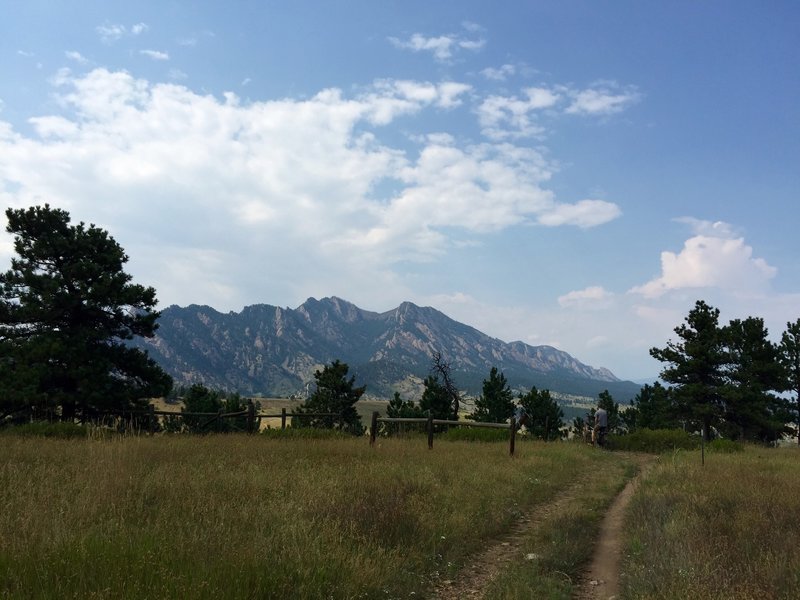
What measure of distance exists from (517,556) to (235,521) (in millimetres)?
4067

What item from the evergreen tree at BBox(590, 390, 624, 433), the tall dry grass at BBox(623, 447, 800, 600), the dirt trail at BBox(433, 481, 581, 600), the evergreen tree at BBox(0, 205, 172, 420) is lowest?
the evergreen tree at BBox(590, 390, 624, 433)

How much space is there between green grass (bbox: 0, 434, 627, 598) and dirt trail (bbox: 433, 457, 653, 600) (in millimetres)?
200

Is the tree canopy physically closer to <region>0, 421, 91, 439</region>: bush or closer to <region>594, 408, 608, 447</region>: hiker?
<region>594, 408, 608, 447</region>: hiker

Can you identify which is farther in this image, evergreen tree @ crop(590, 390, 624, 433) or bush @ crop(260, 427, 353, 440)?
evergreen tree @ crop(590, 390, 624, 433)

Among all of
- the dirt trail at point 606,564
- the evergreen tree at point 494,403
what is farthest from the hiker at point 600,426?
the evergreen tree at point 494,403

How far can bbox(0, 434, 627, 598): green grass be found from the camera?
4.88m

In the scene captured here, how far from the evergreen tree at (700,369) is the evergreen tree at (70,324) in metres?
35.1

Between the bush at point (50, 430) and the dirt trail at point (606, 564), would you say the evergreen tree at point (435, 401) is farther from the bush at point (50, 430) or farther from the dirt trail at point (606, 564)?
the dirt trail at point (606, 564)

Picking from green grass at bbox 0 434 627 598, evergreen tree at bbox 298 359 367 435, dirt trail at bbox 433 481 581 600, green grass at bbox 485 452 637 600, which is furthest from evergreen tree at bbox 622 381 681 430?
dirt trail at bbox 433 481 581 600

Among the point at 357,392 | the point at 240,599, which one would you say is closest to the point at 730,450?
the point at 240,599

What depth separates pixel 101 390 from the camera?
2308 centimetres

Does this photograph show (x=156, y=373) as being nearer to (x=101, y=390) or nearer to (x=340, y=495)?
(x=101, y=390)

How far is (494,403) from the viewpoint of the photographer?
44188 mm

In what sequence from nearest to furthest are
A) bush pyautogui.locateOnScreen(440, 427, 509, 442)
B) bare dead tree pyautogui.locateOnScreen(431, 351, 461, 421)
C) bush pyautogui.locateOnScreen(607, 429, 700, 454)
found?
bush pyautogui.locateOnScreen(440, 427, 509, 442)
bush pyautogui.locateOnScreen(607, 429, 700, 454)
bare dead tree pyautogui.locateOnScreen(431, 351, 461, 421)
